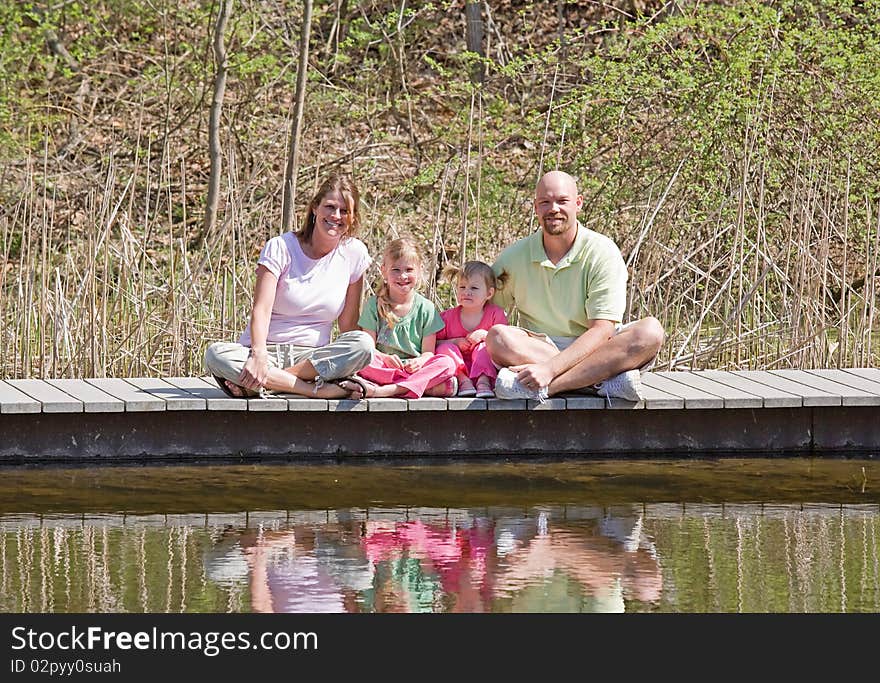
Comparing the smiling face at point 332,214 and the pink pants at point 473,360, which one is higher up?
the smiling face at point 332,214

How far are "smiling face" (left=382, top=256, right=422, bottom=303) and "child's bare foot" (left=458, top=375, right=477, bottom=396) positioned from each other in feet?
1.21

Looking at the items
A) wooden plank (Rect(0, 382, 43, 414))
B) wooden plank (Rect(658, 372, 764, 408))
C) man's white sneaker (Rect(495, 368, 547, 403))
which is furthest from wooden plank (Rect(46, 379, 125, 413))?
wooden plank (Rect(658, 372, 764, 408))

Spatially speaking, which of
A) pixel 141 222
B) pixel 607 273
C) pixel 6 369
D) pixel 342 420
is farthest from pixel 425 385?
pixel 141 222

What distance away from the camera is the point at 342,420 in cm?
559

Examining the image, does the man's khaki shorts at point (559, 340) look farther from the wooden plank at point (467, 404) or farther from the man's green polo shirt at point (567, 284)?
the wooden plank at point (467, 404)

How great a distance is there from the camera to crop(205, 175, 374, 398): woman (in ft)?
17.5

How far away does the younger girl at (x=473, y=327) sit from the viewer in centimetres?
556

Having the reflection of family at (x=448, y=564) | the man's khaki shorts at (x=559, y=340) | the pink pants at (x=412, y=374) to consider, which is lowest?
the reflection of family at (x=448, y=564)

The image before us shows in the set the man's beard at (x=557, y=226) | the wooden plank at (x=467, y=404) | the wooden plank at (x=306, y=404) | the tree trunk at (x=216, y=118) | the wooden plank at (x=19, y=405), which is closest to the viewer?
the wooden plank at (x=19, y=405)

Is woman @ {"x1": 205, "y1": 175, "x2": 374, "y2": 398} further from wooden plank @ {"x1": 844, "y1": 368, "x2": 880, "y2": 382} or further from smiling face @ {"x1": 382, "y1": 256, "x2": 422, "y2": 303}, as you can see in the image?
wooden plank @ {"x1": 844, "y1": 368, "x2": 880, "y2": 382}

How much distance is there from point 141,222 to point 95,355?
5161mm

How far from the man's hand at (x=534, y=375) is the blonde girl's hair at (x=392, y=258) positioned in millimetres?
515

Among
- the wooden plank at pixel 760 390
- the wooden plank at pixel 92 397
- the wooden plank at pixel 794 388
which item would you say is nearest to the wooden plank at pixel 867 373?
the wooden plank at pixel 794 388
